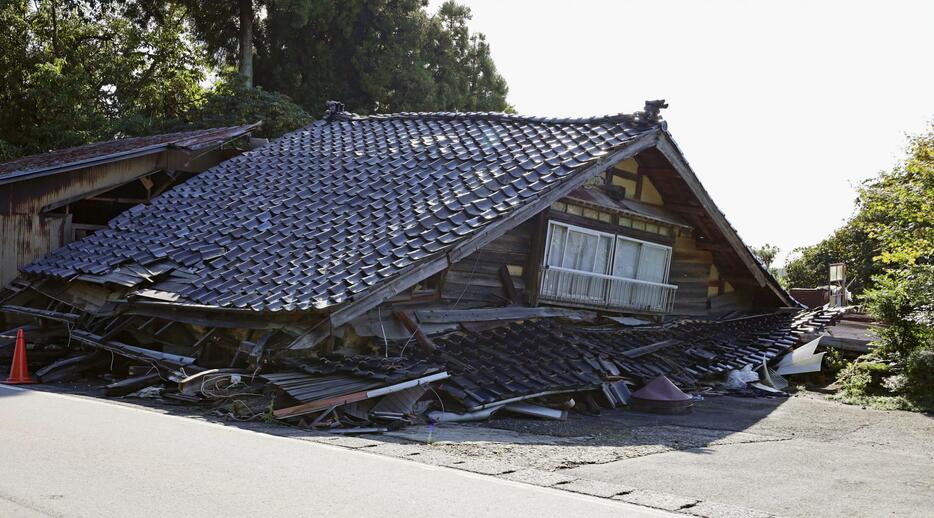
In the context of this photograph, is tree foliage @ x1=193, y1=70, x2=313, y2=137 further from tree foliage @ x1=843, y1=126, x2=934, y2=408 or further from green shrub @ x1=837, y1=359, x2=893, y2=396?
green shrub @ x1=837, y1=359, x2=893, y2=396

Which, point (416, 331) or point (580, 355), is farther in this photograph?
point (580, 355)

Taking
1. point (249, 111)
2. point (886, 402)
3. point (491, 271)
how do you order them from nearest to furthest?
point (491, 271) → point (886, 402) → point (249, 111)

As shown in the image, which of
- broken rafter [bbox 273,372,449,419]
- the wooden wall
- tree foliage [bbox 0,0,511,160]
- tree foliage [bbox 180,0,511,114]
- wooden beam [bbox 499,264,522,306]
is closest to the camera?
broken rafter [bbox 273,372,449,419]

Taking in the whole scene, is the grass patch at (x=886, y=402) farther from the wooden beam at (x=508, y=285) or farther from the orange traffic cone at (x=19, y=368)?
the orange traffic cone at (x=19, y=368)

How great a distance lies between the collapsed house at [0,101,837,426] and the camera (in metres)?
11.2

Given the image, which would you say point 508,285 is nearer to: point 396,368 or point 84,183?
point 396,368

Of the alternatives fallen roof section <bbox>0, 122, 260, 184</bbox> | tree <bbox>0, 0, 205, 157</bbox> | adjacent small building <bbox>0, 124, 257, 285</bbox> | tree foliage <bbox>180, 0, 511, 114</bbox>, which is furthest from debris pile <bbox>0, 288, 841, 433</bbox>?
tree foliage <bbox>180, 0, 511, 114</bbox>

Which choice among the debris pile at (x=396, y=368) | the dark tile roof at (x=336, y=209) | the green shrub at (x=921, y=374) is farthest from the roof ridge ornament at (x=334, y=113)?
the green shrub at (x=921, y=374)

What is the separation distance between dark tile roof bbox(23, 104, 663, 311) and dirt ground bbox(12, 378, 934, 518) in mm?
2354

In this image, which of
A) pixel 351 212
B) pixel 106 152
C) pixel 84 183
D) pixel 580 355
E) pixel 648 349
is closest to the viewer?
pixel 580 355

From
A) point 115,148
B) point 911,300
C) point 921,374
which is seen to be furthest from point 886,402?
point 115,148

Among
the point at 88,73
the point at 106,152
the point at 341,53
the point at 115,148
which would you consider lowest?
the point at 106,152

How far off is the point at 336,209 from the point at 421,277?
132 inches

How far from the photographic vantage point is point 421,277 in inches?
456
